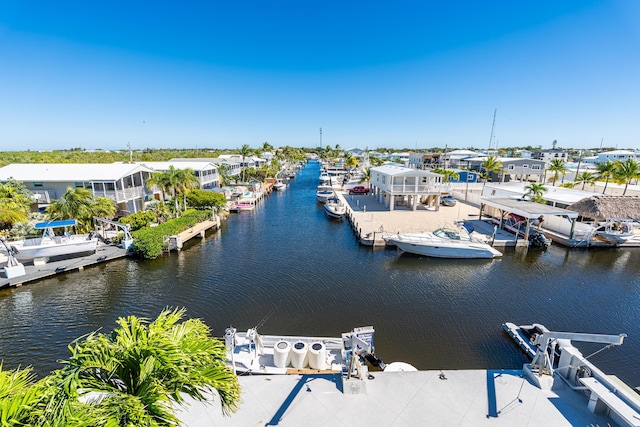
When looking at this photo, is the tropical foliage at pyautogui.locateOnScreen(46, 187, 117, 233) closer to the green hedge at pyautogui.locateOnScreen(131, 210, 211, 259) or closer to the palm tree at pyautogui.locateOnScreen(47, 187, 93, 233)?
the palm tree at pyautogui.locateOnScreen(47, 187, 93, 233)

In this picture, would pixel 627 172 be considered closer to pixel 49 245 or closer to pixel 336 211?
pixel 336 211

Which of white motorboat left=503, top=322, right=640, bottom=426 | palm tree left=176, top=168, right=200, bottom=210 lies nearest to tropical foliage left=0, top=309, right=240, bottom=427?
white motorboat left=503, top=322, right=640, bottom=426

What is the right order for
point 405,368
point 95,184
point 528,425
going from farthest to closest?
point 95,184 → point 405,368 → point 528,425

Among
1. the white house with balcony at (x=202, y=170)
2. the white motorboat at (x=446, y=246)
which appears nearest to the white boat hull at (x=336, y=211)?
the white motorboat at (x=446, y=246)

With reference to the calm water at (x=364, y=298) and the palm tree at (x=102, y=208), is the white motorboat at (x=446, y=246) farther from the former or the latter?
the palm tree at (x=102, y=208)

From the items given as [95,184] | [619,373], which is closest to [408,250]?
[619,373]

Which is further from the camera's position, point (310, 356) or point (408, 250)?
point (408, 250)

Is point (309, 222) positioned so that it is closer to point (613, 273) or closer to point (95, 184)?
point (95, 184)
